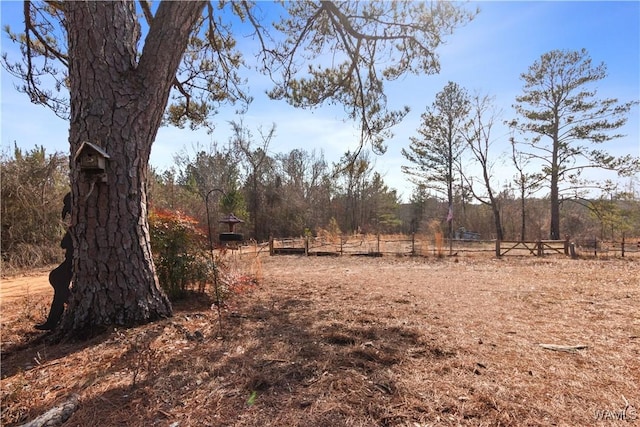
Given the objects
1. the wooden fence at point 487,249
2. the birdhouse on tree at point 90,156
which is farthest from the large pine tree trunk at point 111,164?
the wooden fence at point 487,249

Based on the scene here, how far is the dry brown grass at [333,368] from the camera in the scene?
71.9 inches

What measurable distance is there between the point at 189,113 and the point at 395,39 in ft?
12.0

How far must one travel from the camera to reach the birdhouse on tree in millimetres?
2676

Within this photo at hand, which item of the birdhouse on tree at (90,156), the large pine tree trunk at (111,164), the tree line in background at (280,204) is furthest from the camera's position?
the tree line in background at (280,204)

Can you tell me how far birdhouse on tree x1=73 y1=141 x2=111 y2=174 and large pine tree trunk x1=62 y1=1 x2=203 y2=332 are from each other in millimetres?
113

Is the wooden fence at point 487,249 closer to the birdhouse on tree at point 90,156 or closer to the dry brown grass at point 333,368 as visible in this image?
the dry brown grass at point 333,368

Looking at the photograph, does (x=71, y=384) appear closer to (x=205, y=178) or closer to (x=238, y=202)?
(x=238, y=202)

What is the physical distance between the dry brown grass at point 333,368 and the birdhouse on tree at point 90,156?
1375mm

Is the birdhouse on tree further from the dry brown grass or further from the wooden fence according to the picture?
the wooden fence

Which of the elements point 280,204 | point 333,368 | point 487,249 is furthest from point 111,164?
point 280,204

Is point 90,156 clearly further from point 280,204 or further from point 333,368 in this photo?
point 280,204

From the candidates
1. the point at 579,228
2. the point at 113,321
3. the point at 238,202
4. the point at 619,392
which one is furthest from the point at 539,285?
the point at 579,228

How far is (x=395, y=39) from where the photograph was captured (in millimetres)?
5340

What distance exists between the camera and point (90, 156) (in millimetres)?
2715
